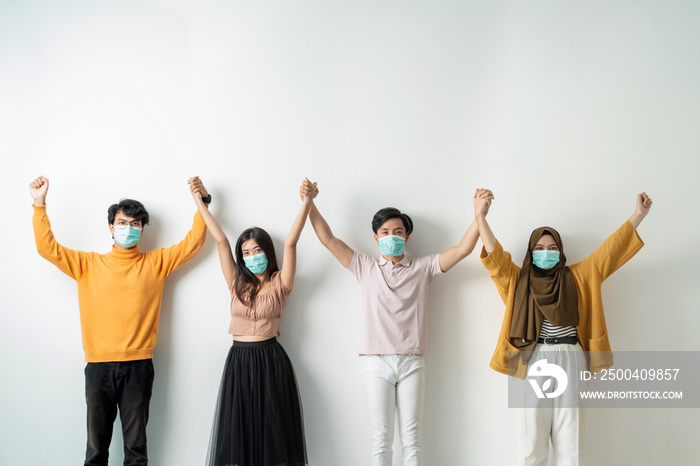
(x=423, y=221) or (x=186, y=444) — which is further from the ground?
(x=423, y=221)

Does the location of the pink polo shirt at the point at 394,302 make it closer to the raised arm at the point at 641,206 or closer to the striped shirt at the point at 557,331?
the striped shirt at the point at 557,331

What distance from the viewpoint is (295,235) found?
2865 millimetres

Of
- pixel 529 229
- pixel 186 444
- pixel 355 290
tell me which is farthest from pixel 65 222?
pixel 529 229

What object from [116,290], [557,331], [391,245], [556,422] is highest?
[391,245]

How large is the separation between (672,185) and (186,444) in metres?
3.44

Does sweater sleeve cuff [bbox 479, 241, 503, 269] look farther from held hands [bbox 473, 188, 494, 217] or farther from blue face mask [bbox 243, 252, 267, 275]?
blue face mask [bbox 243, 252, 267, 275]

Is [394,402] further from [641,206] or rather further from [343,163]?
[641,206]

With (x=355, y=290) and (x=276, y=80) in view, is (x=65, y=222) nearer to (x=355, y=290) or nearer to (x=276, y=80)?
(x=276, y=80)

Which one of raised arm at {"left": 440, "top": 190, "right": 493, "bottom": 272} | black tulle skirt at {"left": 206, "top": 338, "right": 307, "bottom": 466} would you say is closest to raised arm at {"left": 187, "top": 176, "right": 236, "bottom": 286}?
black tulle skirt at {"left": 206, "top": 338, "right": 307, "bottom": 466}

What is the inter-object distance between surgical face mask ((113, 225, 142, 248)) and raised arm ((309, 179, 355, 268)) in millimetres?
1040

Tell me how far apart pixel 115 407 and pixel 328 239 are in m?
1.54

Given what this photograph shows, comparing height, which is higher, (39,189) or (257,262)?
(39,189)

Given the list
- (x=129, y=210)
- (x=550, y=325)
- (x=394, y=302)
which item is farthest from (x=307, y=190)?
(x=550, y=325)

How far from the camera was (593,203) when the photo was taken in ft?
10.3
